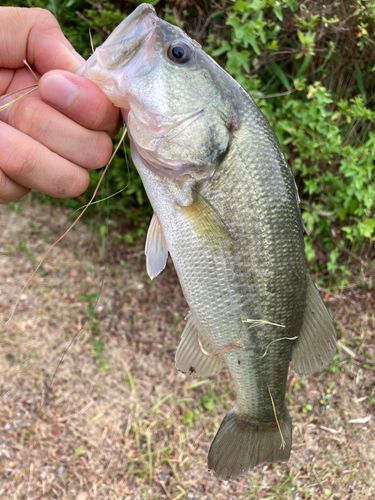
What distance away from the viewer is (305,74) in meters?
2.59

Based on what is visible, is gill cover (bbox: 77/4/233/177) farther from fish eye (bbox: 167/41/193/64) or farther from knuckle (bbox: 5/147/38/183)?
knuckle (bbox: 5/147/38/183)

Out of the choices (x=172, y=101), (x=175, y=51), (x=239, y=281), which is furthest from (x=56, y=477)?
(x=175, y=51)

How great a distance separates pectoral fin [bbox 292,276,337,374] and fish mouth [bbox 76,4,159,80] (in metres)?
0.98

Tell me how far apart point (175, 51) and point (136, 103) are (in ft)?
0.68

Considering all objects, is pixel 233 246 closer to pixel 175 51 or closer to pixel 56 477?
pixel 175 51

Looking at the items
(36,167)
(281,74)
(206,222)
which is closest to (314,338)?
(206,222)

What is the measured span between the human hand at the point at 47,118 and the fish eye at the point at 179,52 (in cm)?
24

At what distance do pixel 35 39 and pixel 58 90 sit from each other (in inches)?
12.3

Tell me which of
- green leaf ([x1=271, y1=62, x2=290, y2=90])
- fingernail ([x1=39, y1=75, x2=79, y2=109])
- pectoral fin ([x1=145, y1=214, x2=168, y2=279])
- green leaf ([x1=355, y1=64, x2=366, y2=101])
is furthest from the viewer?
green leaf ([x1=355, y1=64, x2=366, y2=101])

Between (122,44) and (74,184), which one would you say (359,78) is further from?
(74,184)

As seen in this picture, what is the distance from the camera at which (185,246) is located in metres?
1.18

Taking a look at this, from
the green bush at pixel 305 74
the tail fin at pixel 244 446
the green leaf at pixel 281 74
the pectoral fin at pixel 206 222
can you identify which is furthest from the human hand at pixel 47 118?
the green leaf at pixel 281 74

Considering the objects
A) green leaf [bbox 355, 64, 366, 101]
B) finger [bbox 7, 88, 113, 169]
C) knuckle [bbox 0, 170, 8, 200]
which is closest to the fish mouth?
finger [bbox 7, 88, 113, 169]

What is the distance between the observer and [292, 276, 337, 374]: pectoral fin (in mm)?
1337
